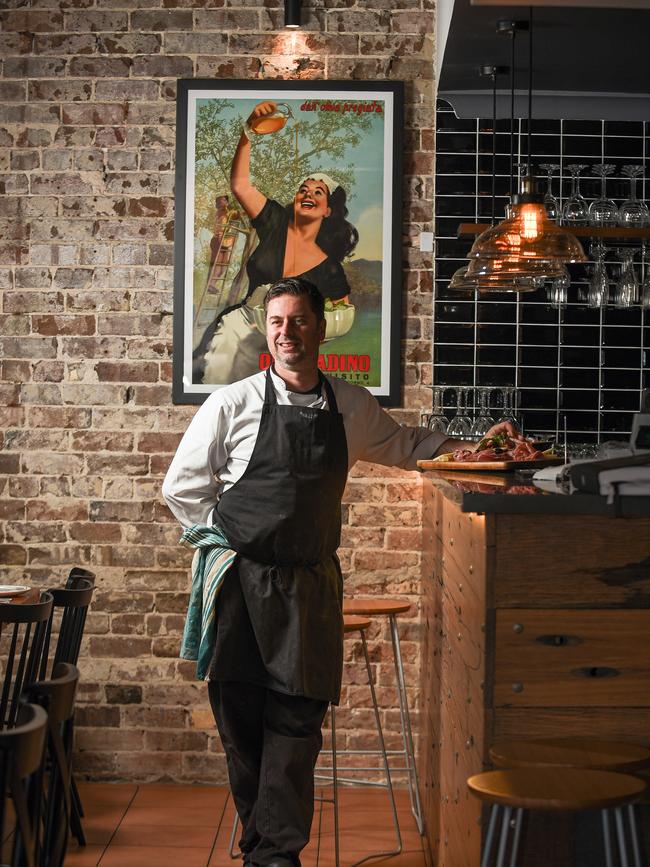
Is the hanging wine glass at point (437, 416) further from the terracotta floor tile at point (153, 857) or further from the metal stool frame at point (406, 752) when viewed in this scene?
the terracotta floor tile at point (153, 857)

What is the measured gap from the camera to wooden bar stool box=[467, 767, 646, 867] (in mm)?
1894

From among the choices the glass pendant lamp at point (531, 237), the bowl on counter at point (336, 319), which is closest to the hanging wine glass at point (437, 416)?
the bowl on counter at point (336, 319)

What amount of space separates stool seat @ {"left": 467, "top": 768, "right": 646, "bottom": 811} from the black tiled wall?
2.82m

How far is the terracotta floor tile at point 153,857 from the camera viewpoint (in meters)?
3.82

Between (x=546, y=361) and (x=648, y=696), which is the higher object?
(x=546, y=361)

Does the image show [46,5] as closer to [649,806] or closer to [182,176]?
[182,176]

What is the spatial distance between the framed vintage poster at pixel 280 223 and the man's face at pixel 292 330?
3.56 ft

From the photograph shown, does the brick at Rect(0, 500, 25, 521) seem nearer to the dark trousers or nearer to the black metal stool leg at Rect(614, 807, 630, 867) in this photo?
the dark trousers

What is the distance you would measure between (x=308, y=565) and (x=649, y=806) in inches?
56.8

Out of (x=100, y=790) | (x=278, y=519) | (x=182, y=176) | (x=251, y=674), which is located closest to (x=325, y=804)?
(x=100, y=790)

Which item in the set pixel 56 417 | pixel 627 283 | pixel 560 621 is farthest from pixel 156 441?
pixel 560 621

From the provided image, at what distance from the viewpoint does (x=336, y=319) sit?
4.78 meters

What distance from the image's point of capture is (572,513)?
7.61 ft

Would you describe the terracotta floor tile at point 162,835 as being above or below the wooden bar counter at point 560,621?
below
